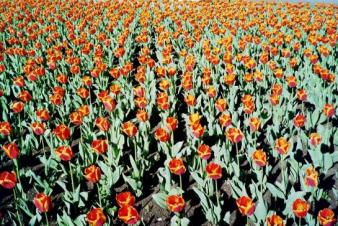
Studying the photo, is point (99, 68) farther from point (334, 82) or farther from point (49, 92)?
point (334, 82)

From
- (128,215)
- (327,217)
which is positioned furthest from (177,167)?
(327,217)

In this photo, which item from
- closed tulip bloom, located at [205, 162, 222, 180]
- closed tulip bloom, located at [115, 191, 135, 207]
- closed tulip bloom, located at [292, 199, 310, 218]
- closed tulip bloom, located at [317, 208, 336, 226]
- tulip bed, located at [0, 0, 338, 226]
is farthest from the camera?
tulip bed, located at [0, 0, 338, 226]

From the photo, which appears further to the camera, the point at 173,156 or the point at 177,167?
the point at 173,156

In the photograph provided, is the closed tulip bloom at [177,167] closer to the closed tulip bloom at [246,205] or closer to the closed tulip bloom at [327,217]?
the closed tulip bloom at [246,205]

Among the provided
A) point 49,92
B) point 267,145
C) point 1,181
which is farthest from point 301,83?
point 1,181

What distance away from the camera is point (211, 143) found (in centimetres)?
468

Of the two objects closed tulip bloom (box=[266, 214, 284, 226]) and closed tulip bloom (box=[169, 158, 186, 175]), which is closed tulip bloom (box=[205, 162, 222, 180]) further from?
closed tulip bloom (box=[266, 214, 284, 226])

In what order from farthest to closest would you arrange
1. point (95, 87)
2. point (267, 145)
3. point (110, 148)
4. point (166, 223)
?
point (95, 87)
point (267, 145)
point (110, 148)
point (166, 223)

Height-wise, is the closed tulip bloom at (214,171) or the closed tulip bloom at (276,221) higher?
the closed tulip bloom at (214,171)

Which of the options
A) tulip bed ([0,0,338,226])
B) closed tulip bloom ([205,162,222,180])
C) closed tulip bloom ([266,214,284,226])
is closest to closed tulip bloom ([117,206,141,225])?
tulip bed ([0,0,338,226])

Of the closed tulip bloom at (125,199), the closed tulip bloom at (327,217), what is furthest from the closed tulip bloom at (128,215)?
the closed tulip bloom at (327,217)

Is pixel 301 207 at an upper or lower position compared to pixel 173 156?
upper

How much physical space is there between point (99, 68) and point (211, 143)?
236cm

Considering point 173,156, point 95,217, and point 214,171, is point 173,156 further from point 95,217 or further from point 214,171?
point 95,217
